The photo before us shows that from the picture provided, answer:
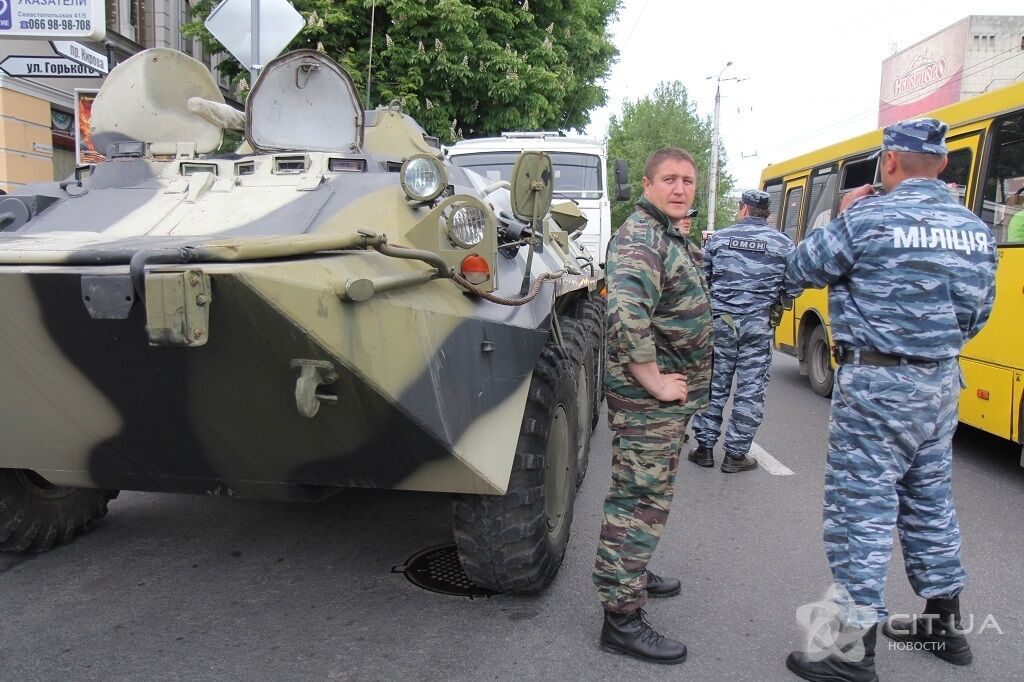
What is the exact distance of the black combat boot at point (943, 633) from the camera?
3150 mm

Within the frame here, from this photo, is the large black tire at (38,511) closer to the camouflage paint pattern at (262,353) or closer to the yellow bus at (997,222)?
the camouflage paint pattern at (262,353)

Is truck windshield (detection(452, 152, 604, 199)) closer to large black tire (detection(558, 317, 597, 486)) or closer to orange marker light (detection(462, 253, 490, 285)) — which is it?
large black tire (detection(558, 317, 597, 486))

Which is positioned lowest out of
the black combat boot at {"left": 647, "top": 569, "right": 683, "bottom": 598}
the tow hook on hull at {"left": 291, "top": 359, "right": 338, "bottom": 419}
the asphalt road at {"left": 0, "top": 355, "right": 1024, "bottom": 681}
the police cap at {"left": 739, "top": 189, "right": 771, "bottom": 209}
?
the asphalt road at {"left": 0, "top": 355, "right": 1024, "bottom": 681}

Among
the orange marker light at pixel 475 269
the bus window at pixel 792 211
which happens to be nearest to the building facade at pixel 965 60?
the bus window at pixel 792 211

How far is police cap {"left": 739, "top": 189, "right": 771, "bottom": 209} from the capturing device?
18.3 ft

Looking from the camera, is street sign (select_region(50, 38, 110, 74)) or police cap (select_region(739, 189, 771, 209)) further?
street sign (select_region(50, 38, 110, 74))

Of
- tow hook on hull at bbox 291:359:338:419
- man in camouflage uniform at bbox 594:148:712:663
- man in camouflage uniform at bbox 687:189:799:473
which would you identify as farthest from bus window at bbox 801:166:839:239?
tow hook on hull at bbox 291:359:338:419

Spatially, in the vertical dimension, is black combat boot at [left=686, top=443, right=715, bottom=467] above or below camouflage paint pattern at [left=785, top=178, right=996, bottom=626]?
below

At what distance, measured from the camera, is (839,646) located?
9.93 ft

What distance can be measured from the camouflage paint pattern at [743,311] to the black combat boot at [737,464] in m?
0.04

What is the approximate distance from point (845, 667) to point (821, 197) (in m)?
7.16

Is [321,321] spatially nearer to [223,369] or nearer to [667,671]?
[223,369]

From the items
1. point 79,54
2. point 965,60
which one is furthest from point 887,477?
point 965,60

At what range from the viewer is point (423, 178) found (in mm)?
3262
